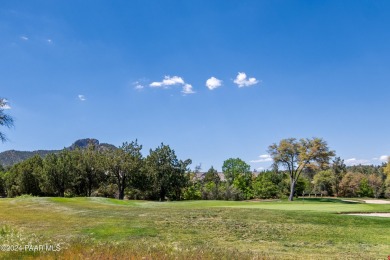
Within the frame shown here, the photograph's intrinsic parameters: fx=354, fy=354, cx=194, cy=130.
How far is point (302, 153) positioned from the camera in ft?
198

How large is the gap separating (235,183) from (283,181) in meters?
14.2

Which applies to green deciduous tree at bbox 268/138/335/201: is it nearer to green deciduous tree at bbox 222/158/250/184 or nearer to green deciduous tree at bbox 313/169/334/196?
green deciduous tree at bbox 222/158/250/184

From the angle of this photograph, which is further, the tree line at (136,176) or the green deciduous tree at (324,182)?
the green deciduous tree at (324,182)

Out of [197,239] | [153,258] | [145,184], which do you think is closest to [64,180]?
[145,184]

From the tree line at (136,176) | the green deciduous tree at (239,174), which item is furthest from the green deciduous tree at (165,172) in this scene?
the green deciduous tree at (239,174)

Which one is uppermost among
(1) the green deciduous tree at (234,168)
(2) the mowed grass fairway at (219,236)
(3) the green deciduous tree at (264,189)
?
(1) the green deciduous tree at (234,168)

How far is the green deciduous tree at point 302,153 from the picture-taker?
60.1m

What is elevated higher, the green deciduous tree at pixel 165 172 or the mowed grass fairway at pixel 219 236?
the green deciduous tree at pixel 165 172

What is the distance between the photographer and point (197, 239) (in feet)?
45.4

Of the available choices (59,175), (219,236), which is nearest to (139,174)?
(59,175)

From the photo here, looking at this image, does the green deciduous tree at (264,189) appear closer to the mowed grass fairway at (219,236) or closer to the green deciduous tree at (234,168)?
the green deciduous tree at (234,168)

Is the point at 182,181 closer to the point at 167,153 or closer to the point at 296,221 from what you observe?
the point at 167,153

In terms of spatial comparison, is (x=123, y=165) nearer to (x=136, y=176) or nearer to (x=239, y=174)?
(x=136, y=176)

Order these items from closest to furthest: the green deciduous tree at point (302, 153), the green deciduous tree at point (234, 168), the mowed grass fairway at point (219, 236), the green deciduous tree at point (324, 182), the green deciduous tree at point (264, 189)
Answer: the mowed grass fairway at point (219, 236) → the green deciduous tree at point (302, 153) → the green deciduous tree at point (264, 189) → the green deciduous tree at point (234, 168) → the green deciduous tree at point (324, 182)
